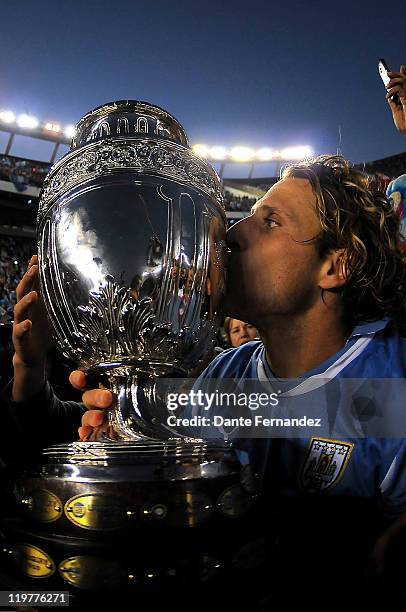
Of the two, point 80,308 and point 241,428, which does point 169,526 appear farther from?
point 241,428

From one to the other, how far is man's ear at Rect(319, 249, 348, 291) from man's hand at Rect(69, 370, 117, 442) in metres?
0.35

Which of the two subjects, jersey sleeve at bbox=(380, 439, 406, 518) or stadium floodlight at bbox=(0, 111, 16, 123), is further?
stadium floodlight at bbox=(0, 111, 16, 123)

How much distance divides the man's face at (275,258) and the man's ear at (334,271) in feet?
0.06

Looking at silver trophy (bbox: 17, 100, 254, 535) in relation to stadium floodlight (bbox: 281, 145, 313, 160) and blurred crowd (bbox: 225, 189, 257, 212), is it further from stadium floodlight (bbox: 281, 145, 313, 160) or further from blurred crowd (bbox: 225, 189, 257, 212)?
stadium floodlight (bbox: 281, 145, 313, 160)

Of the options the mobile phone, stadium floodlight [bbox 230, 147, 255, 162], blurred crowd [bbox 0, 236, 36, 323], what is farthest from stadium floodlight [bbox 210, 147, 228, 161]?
the mobile phone

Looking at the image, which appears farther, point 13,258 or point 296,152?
point 296,152

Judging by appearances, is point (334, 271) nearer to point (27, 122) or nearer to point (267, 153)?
point (27, 122)

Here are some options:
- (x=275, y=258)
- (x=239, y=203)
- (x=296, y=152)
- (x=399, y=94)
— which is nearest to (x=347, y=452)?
(x=275, y=258)

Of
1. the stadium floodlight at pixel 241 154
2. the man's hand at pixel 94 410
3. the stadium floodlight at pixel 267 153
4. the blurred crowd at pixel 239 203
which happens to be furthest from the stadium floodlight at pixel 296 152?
the man's hand at pixel 94 410

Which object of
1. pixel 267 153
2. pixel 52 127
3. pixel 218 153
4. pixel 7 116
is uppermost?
pixel 267 153

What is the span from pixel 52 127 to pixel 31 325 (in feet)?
52.1

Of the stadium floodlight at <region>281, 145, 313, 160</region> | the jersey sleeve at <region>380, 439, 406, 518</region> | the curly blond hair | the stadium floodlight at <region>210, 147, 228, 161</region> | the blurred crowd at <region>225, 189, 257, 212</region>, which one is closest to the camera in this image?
the jersey sleeve at <region>380, 439, 406, 518</region>

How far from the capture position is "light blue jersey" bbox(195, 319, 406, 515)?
59 cm

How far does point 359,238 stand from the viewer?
0.77m
